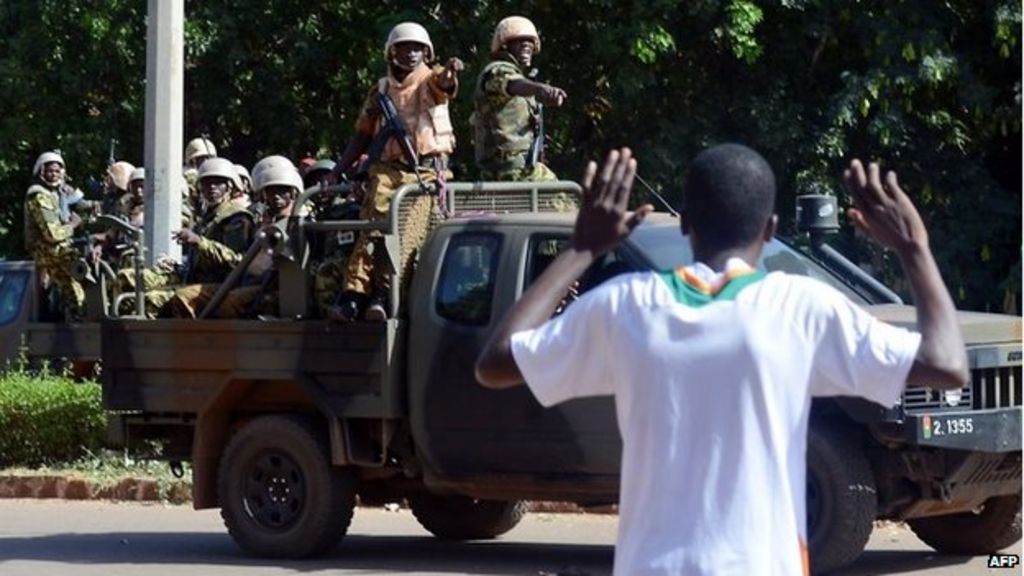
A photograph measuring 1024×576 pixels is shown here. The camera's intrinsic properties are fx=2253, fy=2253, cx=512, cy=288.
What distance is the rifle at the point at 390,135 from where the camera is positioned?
11.9 metres

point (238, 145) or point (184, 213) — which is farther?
point (238, 145)

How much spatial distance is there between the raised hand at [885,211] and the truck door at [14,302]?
48.3ft

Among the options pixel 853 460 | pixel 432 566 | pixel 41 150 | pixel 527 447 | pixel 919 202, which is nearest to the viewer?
pixel 853 460

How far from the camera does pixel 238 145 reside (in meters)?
24.1

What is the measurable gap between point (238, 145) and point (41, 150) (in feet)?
6.76

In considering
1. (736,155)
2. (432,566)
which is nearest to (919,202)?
(432,566)

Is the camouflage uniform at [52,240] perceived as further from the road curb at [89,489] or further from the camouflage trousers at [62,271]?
the road curb at [89,489]

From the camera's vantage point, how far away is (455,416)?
36.1ft

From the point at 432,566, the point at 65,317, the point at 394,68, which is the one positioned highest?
the point at 394,68

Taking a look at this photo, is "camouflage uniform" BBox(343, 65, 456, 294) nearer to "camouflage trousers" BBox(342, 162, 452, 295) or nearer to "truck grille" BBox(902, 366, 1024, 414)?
"camouflage trousers" BBox(342, 162, 452, 295)

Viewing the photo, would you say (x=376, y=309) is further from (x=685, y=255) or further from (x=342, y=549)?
(x=342, y=549)

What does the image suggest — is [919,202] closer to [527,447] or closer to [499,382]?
[527,447]

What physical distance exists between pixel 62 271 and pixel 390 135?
6.75 meters

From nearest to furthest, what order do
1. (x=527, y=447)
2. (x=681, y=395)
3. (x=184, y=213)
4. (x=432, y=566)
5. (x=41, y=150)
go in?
(x=681, y=395) → (x=527, y=447) → (x=432, y=566) → (x=184, y=213) → (x=41, y=150)
